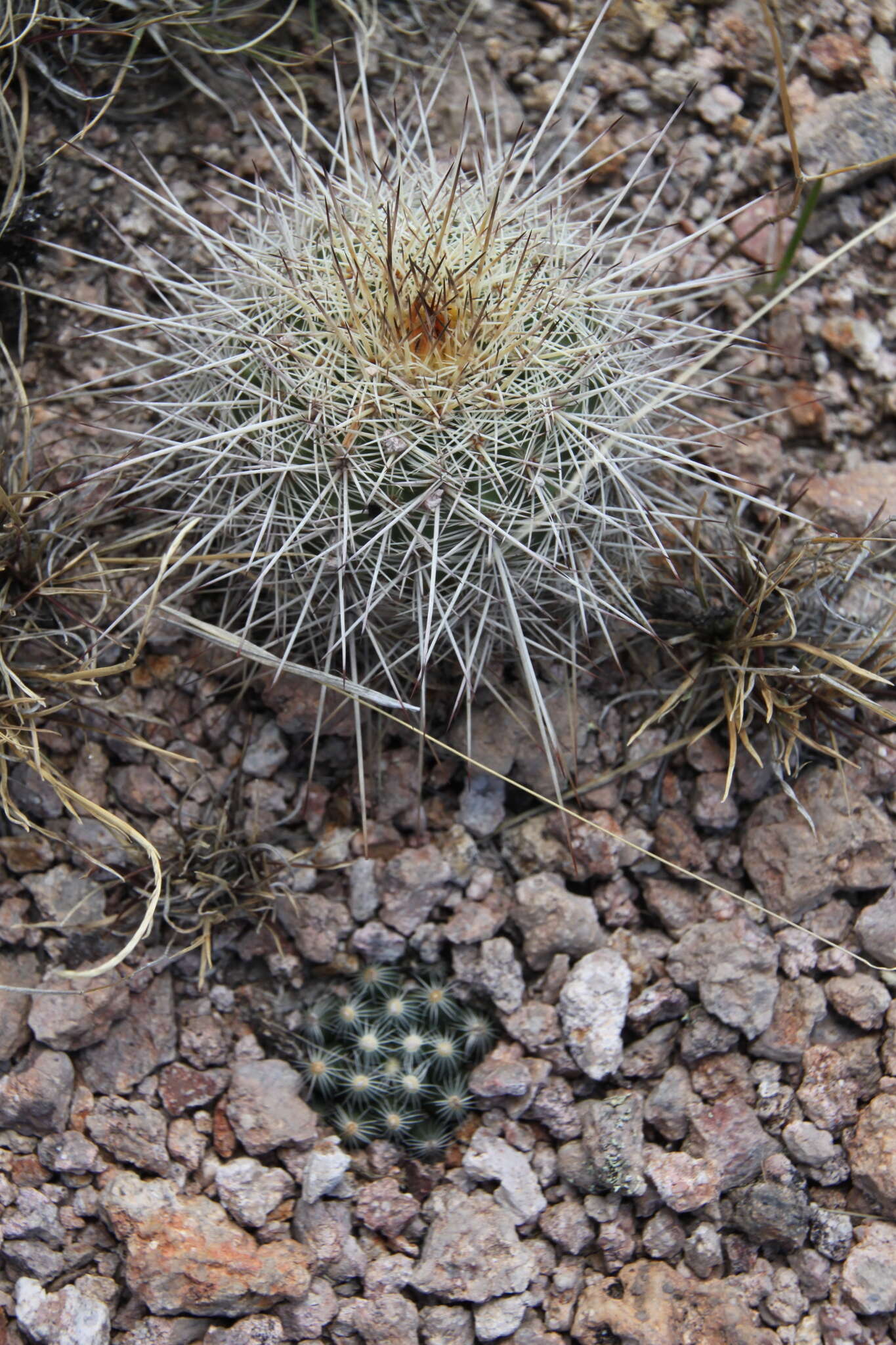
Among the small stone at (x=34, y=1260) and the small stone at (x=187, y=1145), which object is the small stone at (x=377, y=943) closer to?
the small stone at (x=187, y=1145)

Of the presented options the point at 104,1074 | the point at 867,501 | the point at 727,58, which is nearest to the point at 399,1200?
the point at 104,1074

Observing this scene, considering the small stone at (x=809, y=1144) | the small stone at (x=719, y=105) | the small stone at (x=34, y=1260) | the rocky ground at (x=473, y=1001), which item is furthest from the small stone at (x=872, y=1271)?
the small stone at (x=719, y=105)

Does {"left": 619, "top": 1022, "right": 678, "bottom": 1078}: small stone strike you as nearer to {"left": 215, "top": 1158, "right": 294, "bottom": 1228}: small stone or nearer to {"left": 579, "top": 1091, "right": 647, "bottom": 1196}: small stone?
{"left": 579, "top": 1091, "right": 647, "bottom": 1196}: small stone

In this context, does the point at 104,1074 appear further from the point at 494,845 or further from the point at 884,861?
the point at 884,861

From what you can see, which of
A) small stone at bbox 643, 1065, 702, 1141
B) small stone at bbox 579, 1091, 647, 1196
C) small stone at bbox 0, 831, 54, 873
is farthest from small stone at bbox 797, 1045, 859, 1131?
small stone at bbox 0, 831, 54, 873

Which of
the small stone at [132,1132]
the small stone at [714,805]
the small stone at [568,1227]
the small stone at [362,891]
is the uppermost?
the small stone at [714,805]
